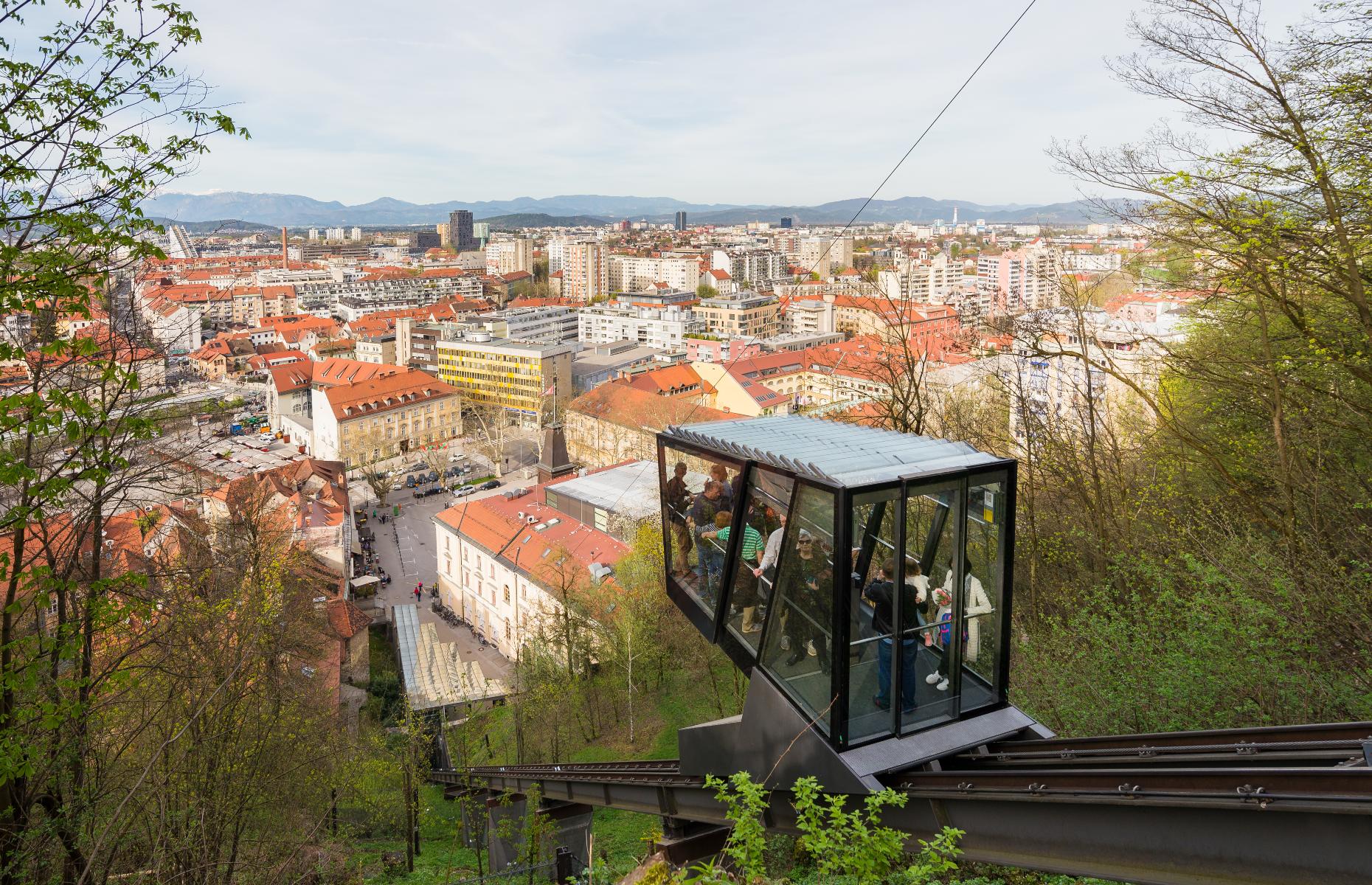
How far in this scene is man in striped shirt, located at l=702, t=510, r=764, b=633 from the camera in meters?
6.27

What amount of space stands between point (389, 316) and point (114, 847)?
356ft

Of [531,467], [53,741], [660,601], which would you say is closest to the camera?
[53,741]

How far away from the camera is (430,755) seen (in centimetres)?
2042

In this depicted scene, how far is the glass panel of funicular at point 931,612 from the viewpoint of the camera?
5359 millimetres

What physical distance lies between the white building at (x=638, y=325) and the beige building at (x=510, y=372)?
842 inches

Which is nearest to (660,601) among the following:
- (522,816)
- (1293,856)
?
(522,816)

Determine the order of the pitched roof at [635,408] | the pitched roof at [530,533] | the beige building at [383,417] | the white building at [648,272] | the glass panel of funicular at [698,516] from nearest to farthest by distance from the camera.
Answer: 1. the glass panel of funicular at [698,516]
2. the pitched roof at [530,533]
3. the pitched roof at [635,408]
4. the beige building at [383,417]
5. the white building at [648,272]

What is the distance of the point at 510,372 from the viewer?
2923 inches

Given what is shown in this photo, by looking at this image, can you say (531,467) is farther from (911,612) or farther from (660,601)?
(911,612)

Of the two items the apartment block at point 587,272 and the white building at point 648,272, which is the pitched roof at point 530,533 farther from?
→ the apartment block at point 587,272

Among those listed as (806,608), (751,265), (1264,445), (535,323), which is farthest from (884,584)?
(751,265)

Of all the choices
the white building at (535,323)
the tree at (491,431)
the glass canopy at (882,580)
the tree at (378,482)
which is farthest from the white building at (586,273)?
the glass canopy at (882,580)

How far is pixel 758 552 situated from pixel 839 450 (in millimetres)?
1092

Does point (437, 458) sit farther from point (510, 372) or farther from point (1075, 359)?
point (1075, 359)
